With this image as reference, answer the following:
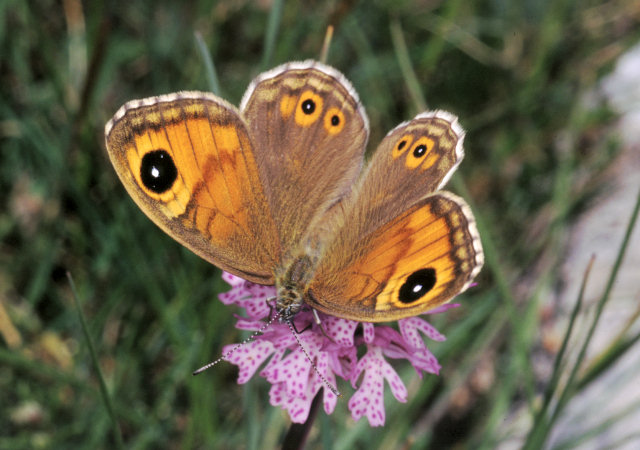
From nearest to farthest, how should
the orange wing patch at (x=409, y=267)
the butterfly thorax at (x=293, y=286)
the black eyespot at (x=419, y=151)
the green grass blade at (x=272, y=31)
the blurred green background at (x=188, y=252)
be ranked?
the orange wing patch at (x=409, y=267)
the butterfly thorax at (x=293, y=286)
the black eyespot at (x=419, y=151)
the green grass blade at (x=272, y=31)
the blurred green background at (x=188, y=252)

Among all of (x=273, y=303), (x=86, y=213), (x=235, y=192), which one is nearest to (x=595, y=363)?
(x=273, y=303)

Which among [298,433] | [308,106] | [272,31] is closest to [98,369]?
[298,433]

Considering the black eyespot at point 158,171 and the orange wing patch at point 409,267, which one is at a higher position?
the black eyespot at point 158,171

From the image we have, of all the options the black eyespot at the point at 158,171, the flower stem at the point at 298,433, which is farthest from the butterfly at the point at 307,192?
the flower stem at the point at 298,433

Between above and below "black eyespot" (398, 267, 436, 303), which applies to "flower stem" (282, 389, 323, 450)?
below

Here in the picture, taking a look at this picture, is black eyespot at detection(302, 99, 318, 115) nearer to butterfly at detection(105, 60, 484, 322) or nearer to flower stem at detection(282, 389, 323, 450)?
butterfly at detection(105, 60, 484, 322)

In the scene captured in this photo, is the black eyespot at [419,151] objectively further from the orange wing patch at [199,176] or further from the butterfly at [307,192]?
the orange wing patch at [199,176]

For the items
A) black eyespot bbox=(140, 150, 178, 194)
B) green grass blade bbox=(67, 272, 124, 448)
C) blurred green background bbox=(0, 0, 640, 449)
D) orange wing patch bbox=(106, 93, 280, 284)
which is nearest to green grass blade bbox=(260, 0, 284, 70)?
blurred green background bbox=(0, 0, 640, 449)
